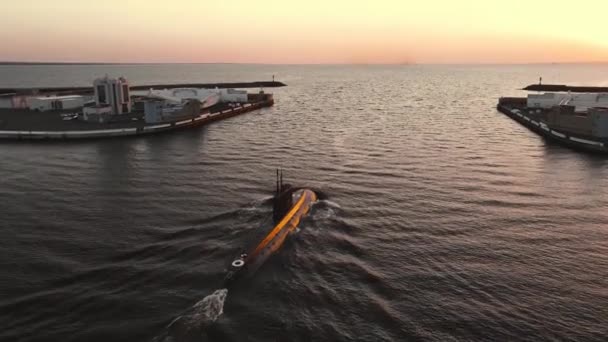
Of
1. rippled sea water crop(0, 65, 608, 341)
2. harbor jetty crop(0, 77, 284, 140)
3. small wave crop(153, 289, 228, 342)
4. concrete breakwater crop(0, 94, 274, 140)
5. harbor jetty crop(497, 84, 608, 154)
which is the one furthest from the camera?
harbor jetty crop(0, 77, 284, 140)

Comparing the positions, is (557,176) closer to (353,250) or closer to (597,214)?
(597,214)

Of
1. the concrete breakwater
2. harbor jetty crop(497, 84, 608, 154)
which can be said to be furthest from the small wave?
harbor jetty crop(497, 84, 608, 154)

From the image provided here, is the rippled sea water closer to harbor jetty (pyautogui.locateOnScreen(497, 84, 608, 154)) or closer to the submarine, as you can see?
the submarine

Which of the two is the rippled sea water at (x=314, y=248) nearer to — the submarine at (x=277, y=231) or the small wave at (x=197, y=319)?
the small wave at (x=197, y=319)

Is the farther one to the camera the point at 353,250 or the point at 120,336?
the point at 353,250

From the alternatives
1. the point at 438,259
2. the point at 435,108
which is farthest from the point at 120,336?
the point at 435,108

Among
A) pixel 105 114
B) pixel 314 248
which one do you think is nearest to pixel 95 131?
pixel 105 114

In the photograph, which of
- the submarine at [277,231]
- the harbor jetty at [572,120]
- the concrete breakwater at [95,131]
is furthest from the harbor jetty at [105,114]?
the harbor jetty at [572,120]
